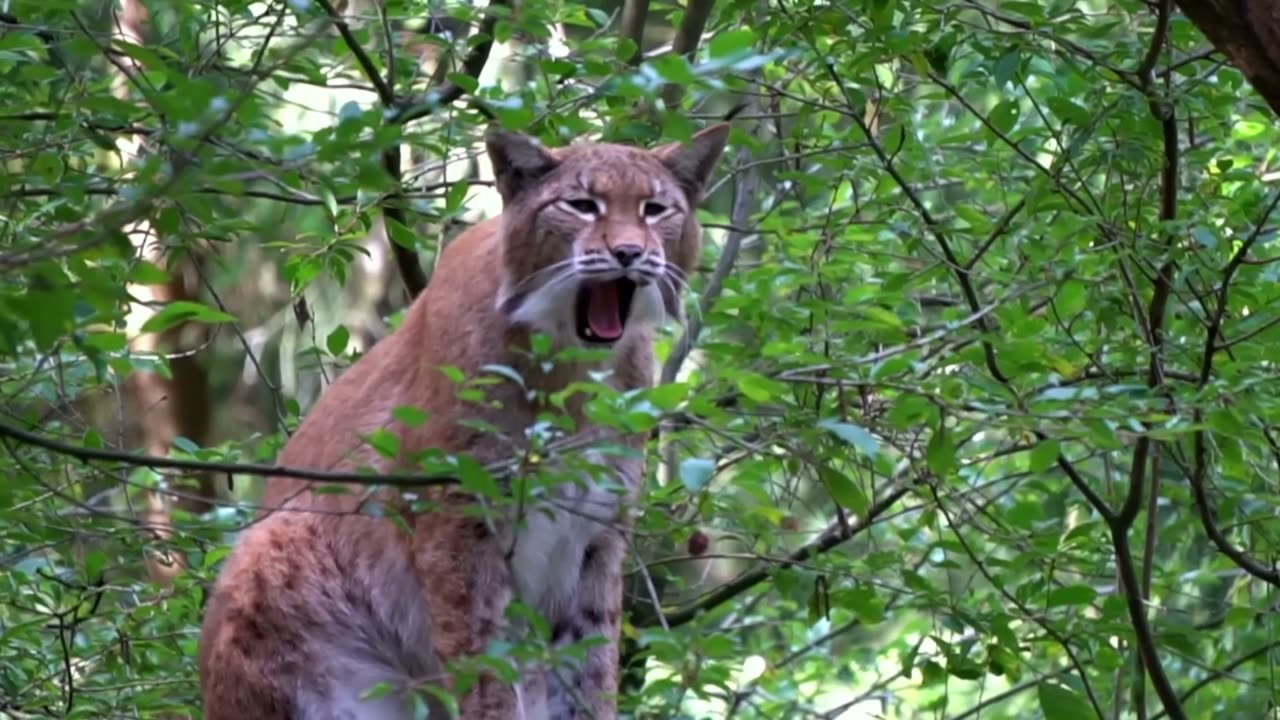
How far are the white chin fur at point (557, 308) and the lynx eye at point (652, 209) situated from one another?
21cm

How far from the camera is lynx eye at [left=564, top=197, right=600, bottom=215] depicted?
5184 mm

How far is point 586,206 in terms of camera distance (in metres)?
5.19

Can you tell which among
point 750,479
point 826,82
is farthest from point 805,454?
point 826,82

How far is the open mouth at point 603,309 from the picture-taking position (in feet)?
16.9

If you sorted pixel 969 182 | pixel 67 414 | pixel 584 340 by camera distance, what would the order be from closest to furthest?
pixel 584 340
pixel 67 414
pixel 969 182

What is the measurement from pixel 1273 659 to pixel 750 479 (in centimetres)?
227

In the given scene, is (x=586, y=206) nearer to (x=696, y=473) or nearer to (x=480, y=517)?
(x=480, y=517)

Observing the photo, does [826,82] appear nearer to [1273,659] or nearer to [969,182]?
[969,182]

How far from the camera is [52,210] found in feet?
15.6

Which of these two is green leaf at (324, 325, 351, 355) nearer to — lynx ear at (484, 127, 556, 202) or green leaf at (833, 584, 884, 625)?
lynx ear at (484, 127, 556, 202)

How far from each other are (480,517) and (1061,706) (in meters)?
1.56

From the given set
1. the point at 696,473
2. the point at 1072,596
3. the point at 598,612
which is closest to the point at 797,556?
the point at 598,612

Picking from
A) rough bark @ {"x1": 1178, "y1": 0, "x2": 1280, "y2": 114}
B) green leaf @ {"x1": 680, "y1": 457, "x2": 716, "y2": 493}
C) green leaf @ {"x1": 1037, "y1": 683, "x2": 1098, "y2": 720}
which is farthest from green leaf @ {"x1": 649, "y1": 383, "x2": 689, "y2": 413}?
green leaf @ {"x1": 1037, "y1": 683, "x2": 1098, "y2": 720}

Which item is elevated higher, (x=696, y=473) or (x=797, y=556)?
(x=696, y=473)
